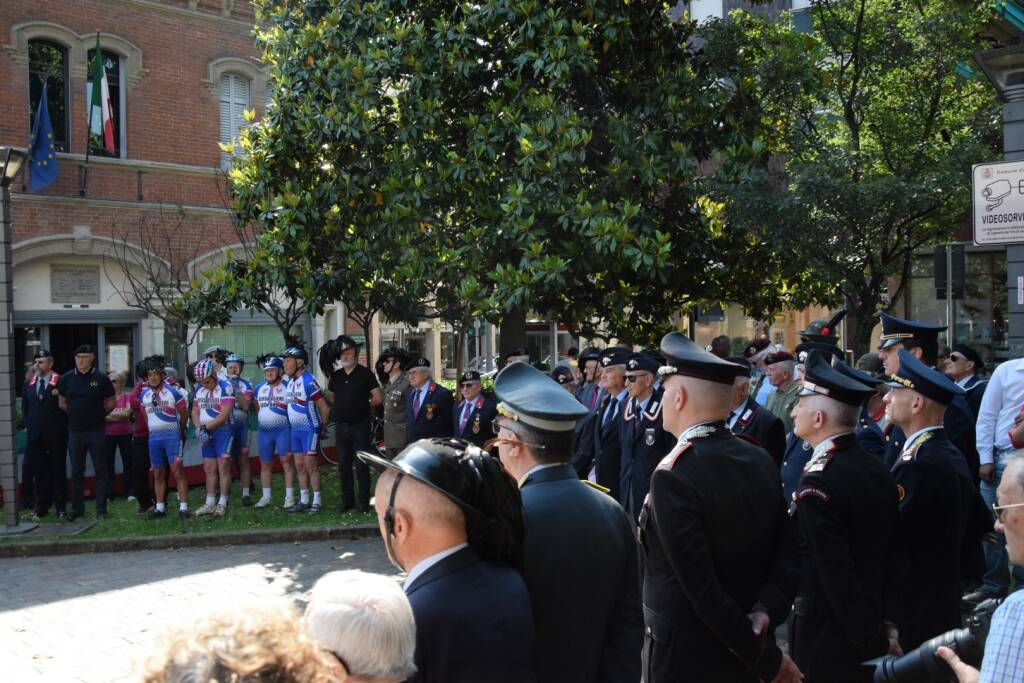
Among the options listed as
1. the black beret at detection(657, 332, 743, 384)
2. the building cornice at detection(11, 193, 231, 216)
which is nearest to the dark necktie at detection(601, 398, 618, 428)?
the black beret at detection(657, 332, 743, 384)

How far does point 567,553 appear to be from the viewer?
3.12 meters

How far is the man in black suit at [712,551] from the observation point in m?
3.39

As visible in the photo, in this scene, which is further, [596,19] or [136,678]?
[596,19]

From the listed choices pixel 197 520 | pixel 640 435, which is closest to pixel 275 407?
pixel 197 520

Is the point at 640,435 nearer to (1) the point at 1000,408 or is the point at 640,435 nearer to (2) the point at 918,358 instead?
(2) the point at 918,358

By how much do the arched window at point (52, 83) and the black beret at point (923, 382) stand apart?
18.4 meters

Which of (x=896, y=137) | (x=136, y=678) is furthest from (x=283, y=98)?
(x=136, y=678)

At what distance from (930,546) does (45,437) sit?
432 inches

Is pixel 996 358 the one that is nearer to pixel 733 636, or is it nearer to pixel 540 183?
pixel 540 183

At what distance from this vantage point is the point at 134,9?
19.7m

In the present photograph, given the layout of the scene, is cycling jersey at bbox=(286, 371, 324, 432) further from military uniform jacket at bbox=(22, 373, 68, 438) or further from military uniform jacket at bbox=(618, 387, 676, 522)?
military uniform jacket at bbox=(618, 387, 676, 522)

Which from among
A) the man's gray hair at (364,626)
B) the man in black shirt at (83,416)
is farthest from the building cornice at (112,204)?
the man's gray hair at (364,626)

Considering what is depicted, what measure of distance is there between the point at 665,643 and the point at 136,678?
2.34m

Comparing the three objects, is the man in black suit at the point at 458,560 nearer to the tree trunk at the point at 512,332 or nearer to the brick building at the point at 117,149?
the tree trunk at the point at 512,332
